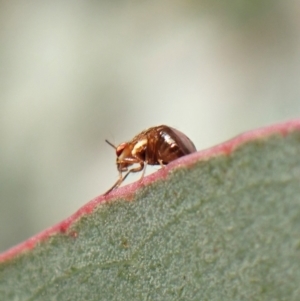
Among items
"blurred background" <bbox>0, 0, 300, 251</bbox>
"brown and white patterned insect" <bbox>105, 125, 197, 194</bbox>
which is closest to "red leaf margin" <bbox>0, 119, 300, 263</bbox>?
"brown and white patterned insect" <bbox>105, 125, 197, 194</bbox>

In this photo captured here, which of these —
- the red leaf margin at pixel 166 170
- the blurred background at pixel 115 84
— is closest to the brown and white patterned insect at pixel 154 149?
the red leaf margin at pixel 166 170

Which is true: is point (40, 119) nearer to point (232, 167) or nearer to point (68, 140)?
point (68, 140)

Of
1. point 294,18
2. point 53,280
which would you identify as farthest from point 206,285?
point 294,18

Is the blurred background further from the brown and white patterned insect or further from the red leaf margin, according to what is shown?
the red leaf margin

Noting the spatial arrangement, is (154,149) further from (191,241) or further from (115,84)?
(115,84)

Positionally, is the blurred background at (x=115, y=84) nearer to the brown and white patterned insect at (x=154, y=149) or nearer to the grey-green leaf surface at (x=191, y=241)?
the brown and white patterned insect at (x=154, y=149)
